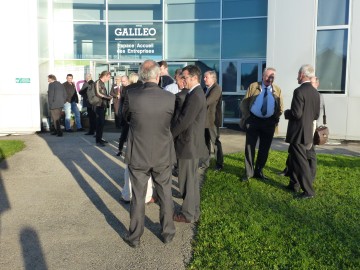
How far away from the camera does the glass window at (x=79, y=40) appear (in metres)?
15.5

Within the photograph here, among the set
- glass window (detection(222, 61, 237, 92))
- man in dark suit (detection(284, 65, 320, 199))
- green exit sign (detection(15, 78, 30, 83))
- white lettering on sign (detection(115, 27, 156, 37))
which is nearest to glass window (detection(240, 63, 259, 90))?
glass window (detection(222, 61, 237, 92))

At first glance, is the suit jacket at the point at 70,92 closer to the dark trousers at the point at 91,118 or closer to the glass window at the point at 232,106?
the dark trousers at the point at 91,118

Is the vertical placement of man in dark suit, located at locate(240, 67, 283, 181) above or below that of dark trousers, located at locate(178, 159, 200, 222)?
above

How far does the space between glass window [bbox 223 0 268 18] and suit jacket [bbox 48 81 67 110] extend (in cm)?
689

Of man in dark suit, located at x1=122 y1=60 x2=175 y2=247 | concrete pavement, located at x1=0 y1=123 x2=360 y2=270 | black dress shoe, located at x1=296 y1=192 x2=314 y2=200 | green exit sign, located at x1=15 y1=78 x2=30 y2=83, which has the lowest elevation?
concrete pavement, located at x1=0 y1=123 x2=360 y2=270

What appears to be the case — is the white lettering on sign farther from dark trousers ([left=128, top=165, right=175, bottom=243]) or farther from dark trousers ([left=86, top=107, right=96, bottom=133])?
dark trousers ([left=128, top=165, right=175, bottom=243])

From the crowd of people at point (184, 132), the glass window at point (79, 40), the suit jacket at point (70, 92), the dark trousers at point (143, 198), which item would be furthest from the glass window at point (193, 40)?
the dark trousers at point (143, 198)

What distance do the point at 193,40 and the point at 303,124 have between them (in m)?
10.7

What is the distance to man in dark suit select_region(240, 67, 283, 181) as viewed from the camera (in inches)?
257

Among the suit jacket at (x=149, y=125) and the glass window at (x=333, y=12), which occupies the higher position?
the glass window at (x=333, y=12)

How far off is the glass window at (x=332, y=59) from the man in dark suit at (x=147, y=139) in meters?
8.64

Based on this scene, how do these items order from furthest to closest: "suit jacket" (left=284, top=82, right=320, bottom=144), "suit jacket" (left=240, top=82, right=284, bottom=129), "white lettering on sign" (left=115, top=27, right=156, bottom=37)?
1. "white lettering on sign" (left=115, top=27, right=156, bottom=37)
2. "suit jacket" (left=240, top=82, right=284, bottom=129)
3. "suit jacket" (left=284, top=82, right=320, bottom=144)

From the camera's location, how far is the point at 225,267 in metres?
3.77

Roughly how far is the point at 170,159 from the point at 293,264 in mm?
1613
